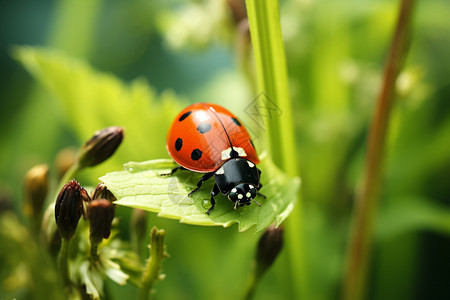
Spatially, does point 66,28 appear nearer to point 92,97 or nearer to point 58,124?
point 58,124

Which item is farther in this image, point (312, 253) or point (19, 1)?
point (19, 1)

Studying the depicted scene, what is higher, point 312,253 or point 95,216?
point 95,216

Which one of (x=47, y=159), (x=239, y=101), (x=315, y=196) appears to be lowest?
(x=315, y=196)

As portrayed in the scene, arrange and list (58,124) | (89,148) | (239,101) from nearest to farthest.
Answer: (89,148), (239,101), (58,124)

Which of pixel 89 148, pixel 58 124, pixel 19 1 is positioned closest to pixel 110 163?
pixel 89 148

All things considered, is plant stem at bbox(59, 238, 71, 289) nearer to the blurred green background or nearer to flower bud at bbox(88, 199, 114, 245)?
flower bud at bbox(88, 199, 114, 245)

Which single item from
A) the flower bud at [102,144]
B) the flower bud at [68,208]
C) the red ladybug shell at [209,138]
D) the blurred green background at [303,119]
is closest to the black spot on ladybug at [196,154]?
the red ladybug shell at [209,138]
